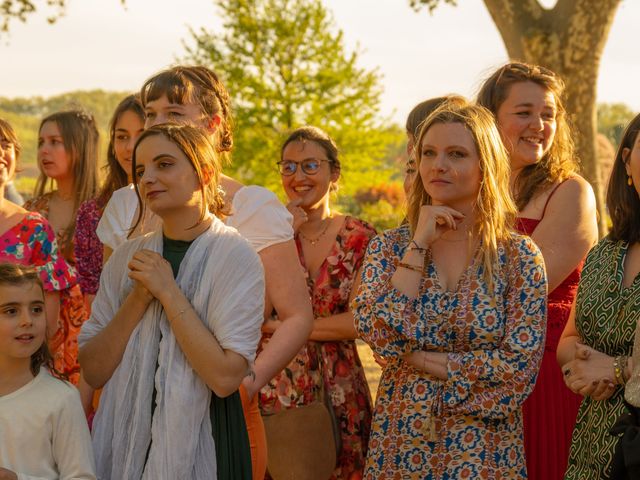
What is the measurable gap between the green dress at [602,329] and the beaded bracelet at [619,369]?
0.19 feet

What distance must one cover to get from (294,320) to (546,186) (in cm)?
149

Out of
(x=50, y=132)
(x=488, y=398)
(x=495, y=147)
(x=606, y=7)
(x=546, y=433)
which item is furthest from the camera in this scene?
(x=606, y=7)

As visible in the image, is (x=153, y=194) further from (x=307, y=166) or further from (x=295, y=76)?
(x=295, y=76)

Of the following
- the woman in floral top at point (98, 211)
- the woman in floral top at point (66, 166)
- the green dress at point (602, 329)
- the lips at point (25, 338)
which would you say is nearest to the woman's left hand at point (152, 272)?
the lips at point (25, 338)

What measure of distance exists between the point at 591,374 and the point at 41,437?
77.2 inches

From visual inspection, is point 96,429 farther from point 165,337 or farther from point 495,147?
point 495,147

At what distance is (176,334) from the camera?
3270mm

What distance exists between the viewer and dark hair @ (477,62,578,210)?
467cm

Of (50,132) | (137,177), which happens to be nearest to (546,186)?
(137,177)

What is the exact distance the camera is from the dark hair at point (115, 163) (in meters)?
5.84

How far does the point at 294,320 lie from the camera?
390 cm

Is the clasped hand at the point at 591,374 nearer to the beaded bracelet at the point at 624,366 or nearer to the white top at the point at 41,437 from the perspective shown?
A: the beaded bracelet at the point at 624,366

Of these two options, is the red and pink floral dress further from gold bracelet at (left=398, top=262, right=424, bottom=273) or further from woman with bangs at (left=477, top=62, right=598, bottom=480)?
woman with bangs at (left=477, top=62, right=598, bottom=480)

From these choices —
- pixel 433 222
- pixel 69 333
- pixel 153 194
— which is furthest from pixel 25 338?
pixel 69 333
